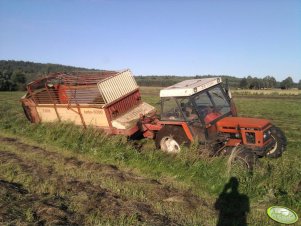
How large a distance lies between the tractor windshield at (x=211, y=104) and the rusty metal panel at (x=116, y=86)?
Answer: 3.75m

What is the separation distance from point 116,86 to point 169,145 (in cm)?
368

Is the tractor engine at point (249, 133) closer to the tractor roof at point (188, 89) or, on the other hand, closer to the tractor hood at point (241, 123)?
the tractor hood at point (241, 123)

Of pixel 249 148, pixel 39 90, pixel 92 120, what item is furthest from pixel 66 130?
pixel 249 148

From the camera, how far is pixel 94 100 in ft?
37.2

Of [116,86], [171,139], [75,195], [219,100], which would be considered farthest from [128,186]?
[116,86]

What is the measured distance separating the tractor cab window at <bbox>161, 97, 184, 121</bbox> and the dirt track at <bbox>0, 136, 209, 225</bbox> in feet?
6.62

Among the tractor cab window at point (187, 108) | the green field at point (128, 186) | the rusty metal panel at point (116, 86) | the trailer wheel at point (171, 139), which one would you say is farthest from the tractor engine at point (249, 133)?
the rusty metal panel at point (116, 86)

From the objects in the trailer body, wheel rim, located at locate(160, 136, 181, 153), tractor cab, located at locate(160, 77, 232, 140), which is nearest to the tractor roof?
tractor cab, located at locate(160, 77, 232, 140)

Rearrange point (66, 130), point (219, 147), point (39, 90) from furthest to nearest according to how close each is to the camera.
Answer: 1. point (39, 90)
2. point (66, 130)
3. point (219, 147)

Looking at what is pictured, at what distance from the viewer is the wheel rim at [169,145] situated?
29.1 feet

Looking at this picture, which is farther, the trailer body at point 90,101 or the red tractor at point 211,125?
the trailer body at point 90,101

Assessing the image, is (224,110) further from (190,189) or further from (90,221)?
(90,221)

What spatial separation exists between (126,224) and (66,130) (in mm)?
6848

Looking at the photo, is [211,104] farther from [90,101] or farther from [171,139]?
[90,101]
